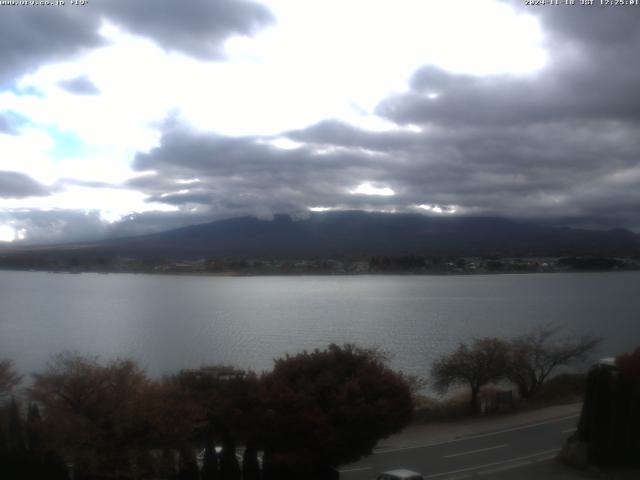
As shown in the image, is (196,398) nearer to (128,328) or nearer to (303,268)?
(128,328)

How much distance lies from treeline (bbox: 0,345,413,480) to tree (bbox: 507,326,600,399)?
50.9ft

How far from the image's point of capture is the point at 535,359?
1288 inches

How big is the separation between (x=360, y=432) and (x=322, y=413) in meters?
0.99

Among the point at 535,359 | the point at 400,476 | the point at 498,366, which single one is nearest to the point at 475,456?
the point at 400,476

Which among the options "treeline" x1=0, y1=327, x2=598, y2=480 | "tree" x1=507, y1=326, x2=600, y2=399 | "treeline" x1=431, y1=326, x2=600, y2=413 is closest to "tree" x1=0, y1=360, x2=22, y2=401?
"treeline" x1=0, y1=327, x2=598, y2=480

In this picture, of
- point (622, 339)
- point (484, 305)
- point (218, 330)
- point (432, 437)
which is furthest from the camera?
point (484, 305)

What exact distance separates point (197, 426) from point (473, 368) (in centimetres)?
1652

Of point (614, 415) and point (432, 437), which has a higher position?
point (614, 415)

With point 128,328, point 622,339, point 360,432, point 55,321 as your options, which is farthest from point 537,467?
point 55,321

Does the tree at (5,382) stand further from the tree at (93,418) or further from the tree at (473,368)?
the tree at (473,368)

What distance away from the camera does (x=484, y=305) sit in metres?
90.7

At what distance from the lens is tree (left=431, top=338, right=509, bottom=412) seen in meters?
29.7

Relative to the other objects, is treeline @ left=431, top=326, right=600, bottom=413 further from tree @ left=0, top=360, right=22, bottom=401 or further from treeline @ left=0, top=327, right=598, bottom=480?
tree @ left=0, top=360, right=22, bottom=401

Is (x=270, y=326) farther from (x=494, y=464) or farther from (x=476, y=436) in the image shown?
(x=494, y=464)
